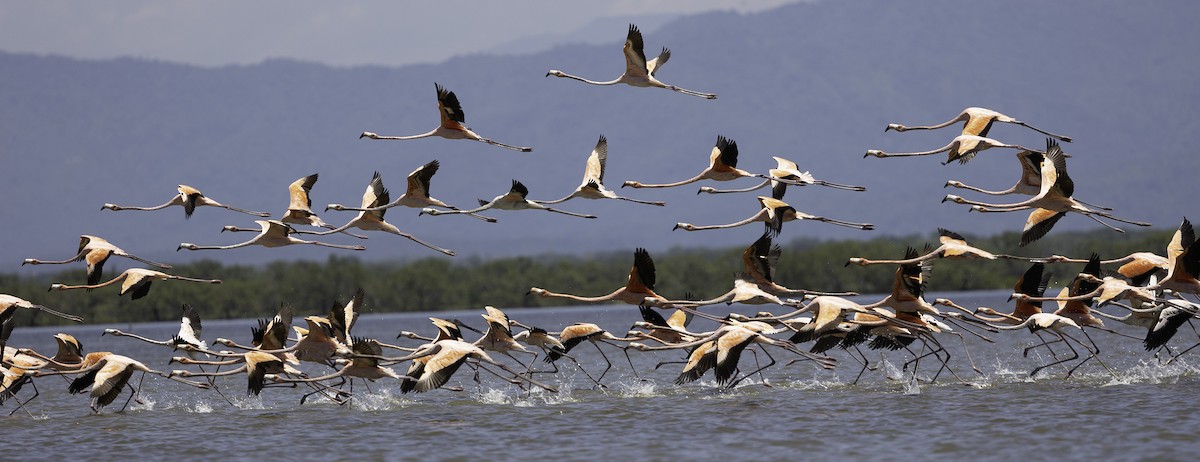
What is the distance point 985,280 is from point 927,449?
1747 inches

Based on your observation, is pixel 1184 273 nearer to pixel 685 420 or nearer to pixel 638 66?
pixel 685 420

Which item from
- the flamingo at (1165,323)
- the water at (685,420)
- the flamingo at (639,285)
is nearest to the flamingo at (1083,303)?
the flamingo at (1165,323)

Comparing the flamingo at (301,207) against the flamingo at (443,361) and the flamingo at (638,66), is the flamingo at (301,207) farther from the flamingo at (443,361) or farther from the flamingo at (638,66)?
the flamingo at (638,66)

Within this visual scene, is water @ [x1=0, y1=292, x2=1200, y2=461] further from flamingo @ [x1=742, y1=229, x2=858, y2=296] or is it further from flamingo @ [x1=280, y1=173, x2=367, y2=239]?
flamingo @ [x1=280, y1=173, x2=367, y2=239]

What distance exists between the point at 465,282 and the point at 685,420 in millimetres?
44815

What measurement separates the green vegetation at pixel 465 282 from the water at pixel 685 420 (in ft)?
102

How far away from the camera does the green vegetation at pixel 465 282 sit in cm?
5472

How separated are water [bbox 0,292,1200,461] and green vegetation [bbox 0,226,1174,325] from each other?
102 ft

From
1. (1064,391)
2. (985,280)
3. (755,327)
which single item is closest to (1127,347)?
(1064,391)

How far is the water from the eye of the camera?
1500 cm

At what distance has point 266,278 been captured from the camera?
63781mm

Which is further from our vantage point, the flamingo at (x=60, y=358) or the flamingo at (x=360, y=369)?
Answer: the flamingo at (x=60, y=358)

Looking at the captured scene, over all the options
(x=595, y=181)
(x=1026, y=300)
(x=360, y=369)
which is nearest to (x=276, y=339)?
(x=360, y=369)

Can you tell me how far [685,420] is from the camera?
1722 cm
